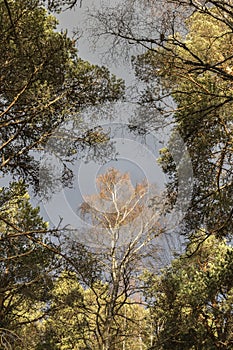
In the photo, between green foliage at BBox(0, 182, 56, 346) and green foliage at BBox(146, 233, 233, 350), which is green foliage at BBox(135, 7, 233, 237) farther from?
green foliage at BBox(146, 233, 233, 350)

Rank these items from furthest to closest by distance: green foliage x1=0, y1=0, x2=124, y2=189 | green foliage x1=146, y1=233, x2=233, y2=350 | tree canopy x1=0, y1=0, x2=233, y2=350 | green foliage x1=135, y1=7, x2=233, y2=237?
green foliage x1=146, y1=233, x2=233, y2=350 < green foliage x1=135, y1=7, x2=233, y2=237 < green foliage x1=0, y1=0, x2=124, y2=189 < tree canopy x1=0, y1=0, x2=233, y2=350

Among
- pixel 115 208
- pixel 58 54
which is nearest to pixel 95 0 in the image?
pixel 58 54

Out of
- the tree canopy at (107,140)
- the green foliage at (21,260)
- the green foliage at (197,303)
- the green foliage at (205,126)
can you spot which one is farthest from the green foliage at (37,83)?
the green foliage at (197,303)

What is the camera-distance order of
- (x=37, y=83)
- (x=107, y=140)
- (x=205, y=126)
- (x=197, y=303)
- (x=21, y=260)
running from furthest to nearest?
(x=197, y=303)
(x=21, y=260)
(x=107, y=140)
(x=205, y=126)
(x=37, y=83)

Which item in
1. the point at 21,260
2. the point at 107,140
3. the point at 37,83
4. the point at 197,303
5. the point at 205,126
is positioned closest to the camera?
the point at 37,83

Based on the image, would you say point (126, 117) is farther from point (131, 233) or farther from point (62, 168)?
point (131, 233)

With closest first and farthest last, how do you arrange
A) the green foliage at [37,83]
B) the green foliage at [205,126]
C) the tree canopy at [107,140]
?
the tree canopy at [107,140], the green foliage at [37,83], the green foliage at [205,126]

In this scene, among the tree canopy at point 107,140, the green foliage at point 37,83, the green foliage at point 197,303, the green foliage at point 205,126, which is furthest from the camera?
the green foliage at point 197,303

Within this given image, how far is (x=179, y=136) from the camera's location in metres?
6.37

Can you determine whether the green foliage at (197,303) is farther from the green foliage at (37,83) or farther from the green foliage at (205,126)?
the green foliage at (37,83)

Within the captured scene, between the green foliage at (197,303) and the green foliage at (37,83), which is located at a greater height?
the green foliage at (37,83)

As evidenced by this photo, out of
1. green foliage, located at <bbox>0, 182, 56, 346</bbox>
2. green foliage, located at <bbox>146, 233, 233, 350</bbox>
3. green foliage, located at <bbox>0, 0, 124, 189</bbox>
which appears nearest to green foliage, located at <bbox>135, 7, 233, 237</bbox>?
green foliage, located at <bbox>0, 0, 124, 189</bbox>

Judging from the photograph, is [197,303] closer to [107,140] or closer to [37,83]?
[107,140]

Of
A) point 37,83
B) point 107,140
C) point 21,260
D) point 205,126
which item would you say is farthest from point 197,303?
point 37,83
